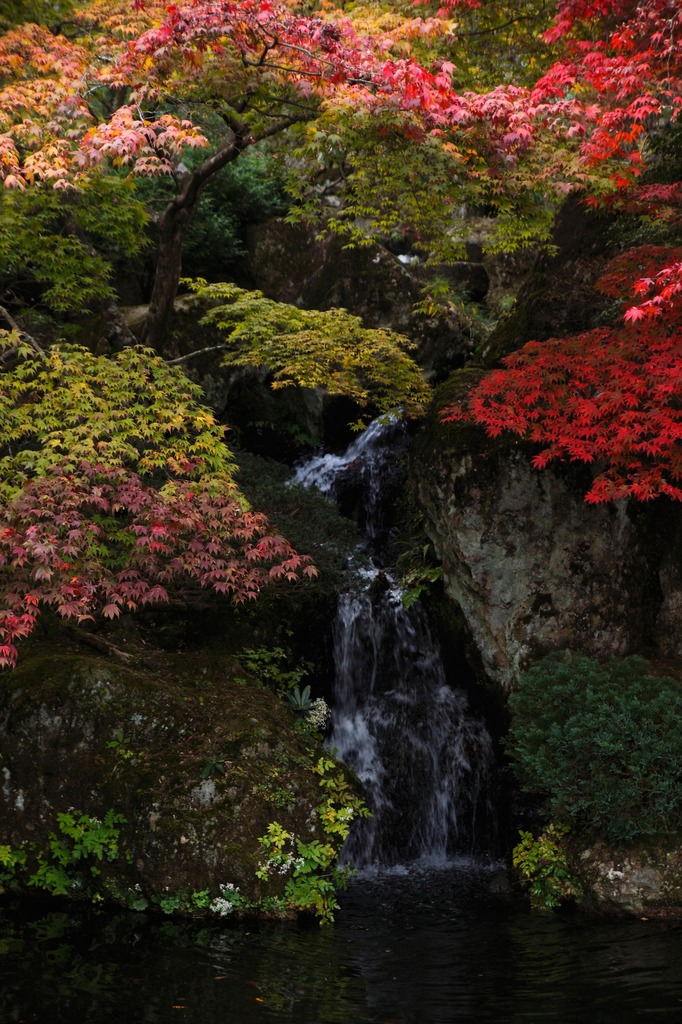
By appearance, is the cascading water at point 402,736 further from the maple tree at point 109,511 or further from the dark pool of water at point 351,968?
the maple tree at point 109,511

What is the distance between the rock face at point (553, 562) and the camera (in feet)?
27.9

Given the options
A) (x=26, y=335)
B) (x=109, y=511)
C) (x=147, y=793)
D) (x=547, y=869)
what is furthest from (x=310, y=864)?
(x=26, y=335)

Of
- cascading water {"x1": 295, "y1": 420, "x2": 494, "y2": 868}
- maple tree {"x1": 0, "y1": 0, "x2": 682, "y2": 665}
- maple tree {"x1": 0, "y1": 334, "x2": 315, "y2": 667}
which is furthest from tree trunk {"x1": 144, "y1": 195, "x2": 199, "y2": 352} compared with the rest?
cascading water {"x1": 295, "y1": 420, "x2": 494, "y2": 868}

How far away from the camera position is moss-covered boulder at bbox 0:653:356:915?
6.61 metres

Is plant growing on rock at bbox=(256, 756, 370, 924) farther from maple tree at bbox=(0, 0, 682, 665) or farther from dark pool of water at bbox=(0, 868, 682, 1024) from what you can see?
maple tree at bbox=(0, 0, 682, 665)

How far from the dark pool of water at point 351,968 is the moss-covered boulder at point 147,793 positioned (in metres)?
0.30

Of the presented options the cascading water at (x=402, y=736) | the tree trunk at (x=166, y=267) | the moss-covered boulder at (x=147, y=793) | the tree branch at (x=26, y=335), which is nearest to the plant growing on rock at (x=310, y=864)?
the moss-covered boulder at (x=147, y=793)

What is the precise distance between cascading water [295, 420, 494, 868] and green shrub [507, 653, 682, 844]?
137 cm

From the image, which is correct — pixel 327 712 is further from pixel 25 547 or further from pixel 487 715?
pixel 25 547

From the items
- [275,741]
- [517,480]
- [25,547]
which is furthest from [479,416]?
[25,547]

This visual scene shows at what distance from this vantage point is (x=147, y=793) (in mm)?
6859

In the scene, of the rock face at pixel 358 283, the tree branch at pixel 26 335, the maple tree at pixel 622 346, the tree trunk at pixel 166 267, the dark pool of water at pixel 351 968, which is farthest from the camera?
the rock face at pixel 358 283

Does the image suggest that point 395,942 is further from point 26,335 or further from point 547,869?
point 26,335

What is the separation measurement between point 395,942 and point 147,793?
2381 mm
